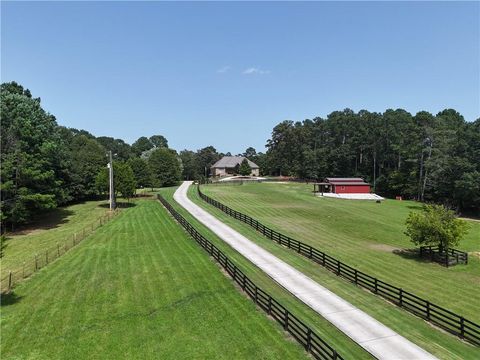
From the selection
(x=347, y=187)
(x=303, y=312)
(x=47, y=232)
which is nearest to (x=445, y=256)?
(x=303, y=312)

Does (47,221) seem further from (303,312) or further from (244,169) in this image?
(244,169)

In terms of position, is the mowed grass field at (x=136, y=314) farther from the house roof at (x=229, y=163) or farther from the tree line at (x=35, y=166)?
the house roof at (x=229, y=163)

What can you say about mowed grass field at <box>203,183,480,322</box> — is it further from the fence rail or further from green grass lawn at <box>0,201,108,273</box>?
green grass lawn at <box>0,201,108,273</box>

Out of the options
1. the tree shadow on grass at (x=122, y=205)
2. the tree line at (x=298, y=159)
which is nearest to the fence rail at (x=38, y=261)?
the tree line at (x=298, y=159)

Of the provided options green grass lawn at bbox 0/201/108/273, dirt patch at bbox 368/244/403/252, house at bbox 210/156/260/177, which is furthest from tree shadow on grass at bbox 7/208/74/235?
house at bbox 210/156/260/177

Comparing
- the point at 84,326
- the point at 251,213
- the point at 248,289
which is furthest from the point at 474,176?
the point at 84,326

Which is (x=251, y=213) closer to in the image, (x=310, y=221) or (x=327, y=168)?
(x=310, y=221)

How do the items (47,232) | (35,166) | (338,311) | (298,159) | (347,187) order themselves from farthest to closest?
(298,159) → (347,187) → (35,166) → (47,232) → (338,311)
